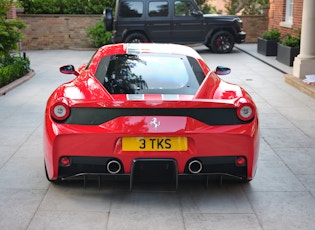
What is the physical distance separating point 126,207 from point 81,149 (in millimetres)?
618

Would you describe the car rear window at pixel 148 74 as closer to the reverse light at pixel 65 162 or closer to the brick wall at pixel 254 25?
the reverse light at pixel 65 162

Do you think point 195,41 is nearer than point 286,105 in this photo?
No

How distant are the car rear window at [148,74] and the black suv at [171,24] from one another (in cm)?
1245

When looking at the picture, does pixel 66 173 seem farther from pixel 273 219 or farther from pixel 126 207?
pixel 273 219

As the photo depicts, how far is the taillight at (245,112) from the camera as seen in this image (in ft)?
13.8

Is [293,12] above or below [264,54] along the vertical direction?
above

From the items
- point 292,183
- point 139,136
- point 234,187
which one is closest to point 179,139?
point 139,136

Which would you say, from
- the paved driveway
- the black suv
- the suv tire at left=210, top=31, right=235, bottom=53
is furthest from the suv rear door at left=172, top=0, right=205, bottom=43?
the paved driveway

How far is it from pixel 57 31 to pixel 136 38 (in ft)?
13.4

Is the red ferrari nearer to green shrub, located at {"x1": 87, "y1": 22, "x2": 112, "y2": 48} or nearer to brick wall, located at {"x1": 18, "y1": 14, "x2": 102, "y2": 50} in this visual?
green shrub, located at {"x1": 87, "y1": 22, "x2": 112, "y2": 48}

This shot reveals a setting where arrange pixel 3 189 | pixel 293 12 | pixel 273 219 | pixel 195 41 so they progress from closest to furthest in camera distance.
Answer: pixel 273 219
pixel 3 189
pixel 293 12
pixel 195 41

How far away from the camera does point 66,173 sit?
13.9 ft

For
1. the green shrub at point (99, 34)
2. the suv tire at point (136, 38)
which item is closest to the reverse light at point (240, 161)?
the suv tire at point (136, 38)

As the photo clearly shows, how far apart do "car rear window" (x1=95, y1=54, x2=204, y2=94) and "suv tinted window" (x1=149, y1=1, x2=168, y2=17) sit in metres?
12.6
